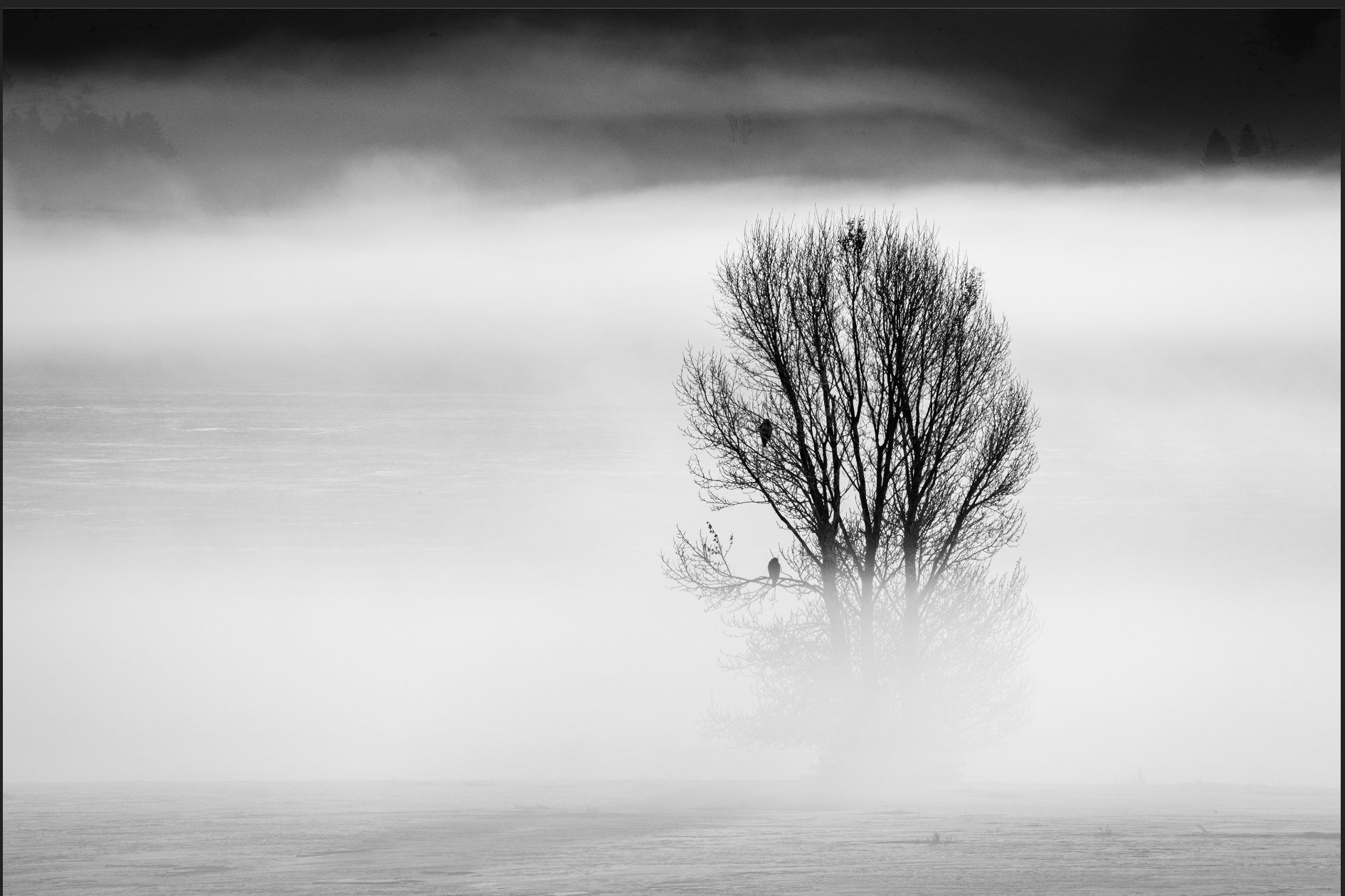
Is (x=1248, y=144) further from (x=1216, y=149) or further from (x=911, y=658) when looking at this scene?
(x=911, y=658)

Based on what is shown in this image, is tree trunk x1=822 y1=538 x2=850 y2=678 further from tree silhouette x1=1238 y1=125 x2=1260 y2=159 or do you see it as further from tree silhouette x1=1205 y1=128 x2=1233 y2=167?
tree silhouette x1=1238 y1=125 x2=1260 y2=159

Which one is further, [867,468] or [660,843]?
[867,468]

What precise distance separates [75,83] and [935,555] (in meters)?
10.2

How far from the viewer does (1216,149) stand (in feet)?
44.6

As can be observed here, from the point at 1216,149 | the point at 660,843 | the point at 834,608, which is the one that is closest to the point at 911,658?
the point at 834,608

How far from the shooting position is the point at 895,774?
1294cm

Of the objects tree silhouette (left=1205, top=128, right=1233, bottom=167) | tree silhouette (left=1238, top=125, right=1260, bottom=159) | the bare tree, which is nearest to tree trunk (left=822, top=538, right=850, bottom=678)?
the bare tree

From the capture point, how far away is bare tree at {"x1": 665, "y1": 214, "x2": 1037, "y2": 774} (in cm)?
1355

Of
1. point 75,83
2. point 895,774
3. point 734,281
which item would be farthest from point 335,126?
point 895,774

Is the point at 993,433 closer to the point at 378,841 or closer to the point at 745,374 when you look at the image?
the point at 745,374

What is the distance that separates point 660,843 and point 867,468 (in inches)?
236

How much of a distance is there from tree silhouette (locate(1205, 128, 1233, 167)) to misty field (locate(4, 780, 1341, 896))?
6.54m

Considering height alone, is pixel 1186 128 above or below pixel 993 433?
above

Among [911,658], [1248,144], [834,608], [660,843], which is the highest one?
[1248,144]
